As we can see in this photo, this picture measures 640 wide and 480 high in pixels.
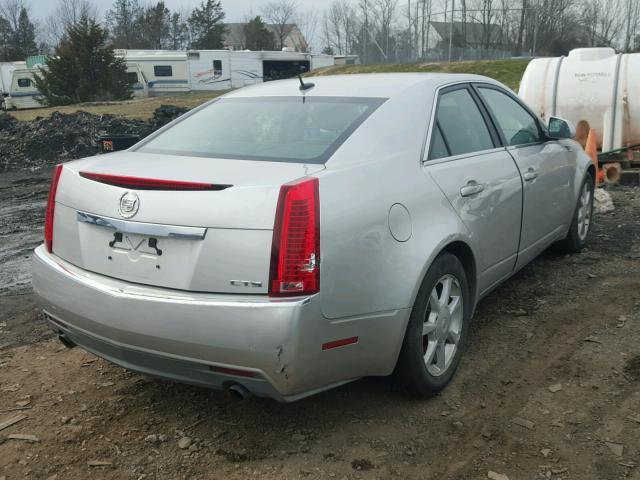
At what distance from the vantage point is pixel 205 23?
7756 cm

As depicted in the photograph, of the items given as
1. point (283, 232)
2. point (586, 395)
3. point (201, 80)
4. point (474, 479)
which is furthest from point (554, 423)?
point (201, 80)

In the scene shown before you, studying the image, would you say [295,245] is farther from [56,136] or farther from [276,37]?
[276,37]

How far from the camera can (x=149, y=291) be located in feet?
9.05

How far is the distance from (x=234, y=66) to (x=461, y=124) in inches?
1682

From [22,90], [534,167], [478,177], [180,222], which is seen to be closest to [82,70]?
[22,90]

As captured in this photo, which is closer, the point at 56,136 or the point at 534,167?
the point at 534,167

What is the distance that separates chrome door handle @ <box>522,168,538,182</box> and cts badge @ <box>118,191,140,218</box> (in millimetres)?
2598

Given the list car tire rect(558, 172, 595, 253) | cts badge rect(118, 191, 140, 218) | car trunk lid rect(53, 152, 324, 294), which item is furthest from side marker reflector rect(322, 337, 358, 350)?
car tire rect(558, 172, 595, 253)

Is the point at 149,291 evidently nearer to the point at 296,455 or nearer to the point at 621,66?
the point at 296,455

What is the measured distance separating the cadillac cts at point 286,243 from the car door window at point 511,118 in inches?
23.7

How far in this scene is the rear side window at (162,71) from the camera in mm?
42000

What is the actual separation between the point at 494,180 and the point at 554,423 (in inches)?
57.2

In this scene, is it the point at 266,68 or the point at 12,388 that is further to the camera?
the point at 266,68

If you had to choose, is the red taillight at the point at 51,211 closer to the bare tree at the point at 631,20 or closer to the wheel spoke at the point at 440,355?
the wheel spoke at the point at 440,355
